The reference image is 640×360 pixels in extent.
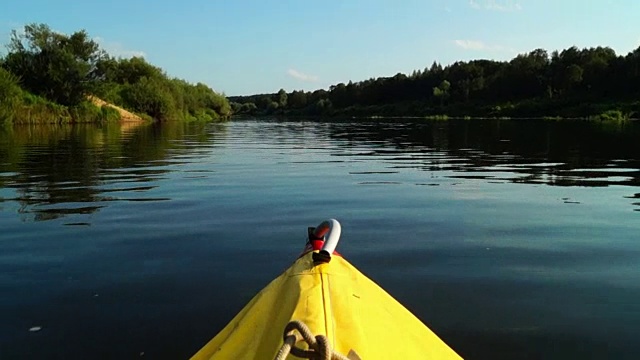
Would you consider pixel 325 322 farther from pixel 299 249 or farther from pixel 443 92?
pixel 443 92

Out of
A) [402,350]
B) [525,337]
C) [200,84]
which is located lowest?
[525,337]

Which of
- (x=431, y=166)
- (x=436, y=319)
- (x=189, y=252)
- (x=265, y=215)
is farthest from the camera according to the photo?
(x=431, y=166)

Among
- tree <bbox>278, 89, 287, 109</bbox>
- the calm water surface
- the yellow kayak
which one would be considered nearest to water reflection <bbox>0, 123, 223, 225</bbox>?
the calm water surface

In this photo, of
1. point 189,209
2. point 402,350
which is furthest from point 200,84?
point 402,350

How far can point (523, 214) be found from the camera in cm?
888

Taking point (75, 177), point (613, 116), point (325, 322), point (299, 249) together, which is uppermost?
point (613, 116)

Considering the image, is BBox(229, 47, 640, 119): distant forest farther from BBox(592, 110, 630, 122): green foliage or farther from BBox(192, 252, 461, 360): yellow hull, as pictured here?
BBox(192, 252, 461, 360): yellow hull

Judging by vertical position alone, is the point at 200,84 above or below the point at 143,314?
above

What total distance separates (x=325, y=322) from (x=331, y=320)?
32 millimetres

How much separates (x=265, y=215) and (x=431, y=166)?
320 inches

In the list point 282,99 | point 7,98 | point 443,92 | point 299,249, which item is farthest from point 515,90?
point 299,249

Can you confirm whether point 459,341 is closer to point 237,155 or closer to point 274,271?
point 274,271

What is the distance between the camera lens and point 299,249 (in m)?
6.74

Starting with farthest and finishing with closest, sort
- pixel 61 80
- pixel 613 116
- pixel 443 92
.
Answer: pixel 443 92 → pixel 613 116 → pixel 61 80
